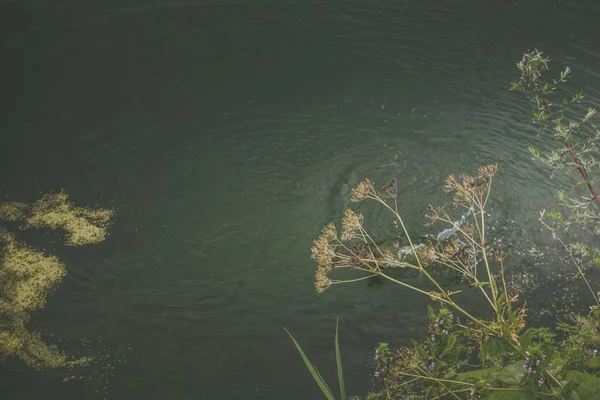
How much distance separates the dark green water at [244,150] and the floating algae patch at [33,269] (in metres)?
0.05

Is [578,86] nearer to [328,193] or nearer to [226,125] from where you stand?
[328,193]

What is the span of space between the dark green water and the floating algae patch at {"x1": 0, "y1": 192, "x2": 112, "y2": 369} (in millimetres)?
46

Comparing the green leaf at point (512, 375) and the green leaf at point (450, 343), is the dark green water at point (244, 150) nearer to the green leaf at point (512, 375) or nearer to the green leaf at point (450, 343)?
the green leaf at point (450, 343)

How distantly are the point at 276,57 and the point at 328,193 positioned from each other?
3.40ft

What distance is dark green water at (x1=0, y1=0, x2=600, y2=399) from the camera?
1.98 m

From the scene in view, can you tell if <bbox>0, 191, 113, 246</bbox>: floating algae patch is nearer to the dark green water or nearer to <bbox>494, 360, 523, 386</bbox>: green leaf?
the dark green water

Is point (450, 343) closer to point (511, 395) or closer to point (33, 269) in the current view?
point (511, 395)

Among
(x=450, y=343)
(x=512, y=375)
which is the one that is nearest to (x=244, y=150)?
(x=450, y=343)

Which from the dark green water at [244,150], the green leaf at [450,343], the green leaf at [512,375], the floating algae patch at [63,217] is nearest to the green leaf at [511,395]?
the green leaf at [512,375]

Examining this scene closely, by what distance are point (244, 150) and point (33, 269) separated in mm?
940

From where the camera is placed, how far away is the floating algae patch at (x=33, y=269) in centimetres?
193

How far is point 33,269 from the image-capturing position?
218cm

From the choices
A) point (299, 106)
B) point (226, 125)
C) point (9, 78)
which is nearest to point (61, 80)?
point (9, 78)

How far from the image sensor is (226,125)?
9.19 ft
